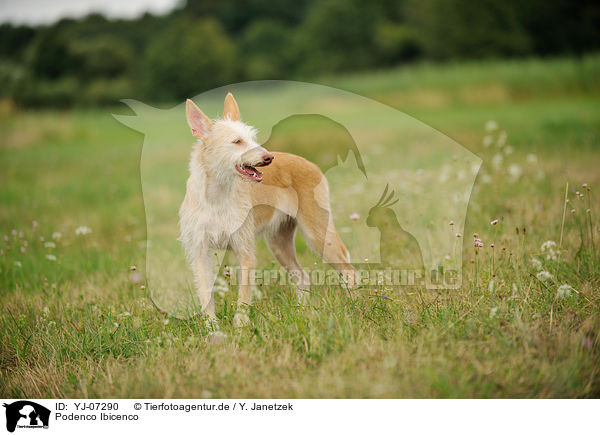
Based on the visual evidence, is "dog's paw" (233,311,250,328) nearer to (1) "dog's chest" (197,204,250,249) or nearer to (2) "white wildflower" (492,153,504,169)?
(1) "dog's chest" (197,204,250,249)

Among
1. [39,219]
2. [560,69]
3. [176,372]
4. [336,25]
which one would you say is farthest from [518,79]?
[176,372]

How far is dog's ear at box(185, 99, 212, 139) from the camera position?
3.65 metres

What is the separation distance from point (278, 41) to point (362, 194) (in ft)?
75.7

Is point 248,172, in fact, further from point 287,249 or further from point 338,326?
point 287,249

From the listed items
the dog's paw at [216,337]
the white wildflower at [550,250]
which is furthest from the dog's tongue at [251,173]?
the white wildflower at [550,250]

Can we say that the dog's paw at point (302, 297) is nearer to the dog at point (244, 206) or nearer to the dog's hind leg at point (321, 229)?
the dog at point (244, 206)

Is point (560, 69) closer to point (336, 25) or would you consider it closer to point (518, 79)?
point (518, 79)

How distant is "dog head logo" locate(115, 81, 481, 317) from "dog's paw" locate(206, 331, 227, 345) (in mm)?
460

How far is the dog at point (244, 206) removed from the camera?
3.71 meters
